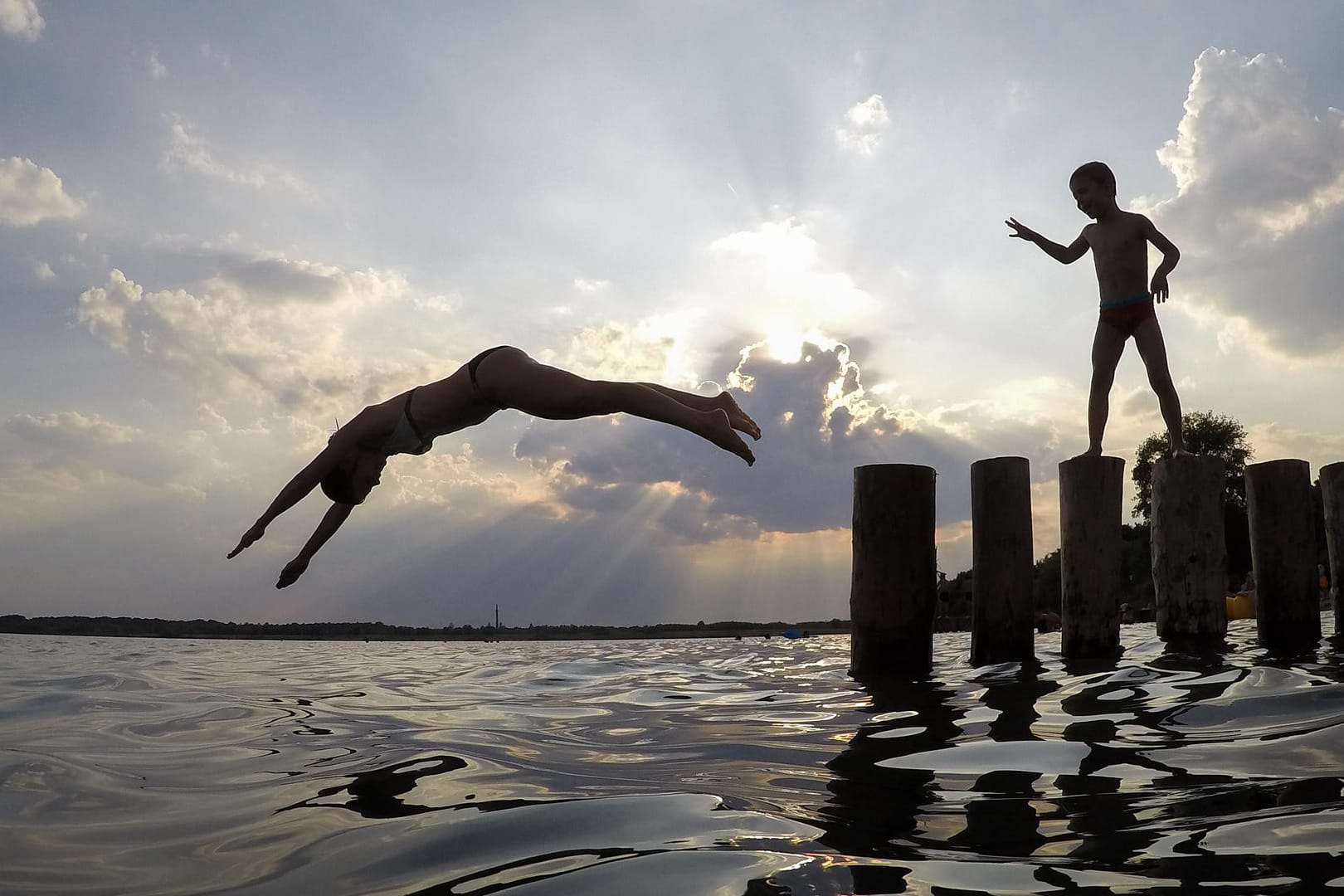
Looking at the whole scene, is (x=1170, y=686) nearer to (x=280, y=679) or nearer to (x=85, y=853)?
(x=85, y=853)

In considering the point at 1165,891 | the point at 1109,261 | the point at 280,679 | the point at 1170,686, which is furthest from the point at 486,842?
the point at 1109,261

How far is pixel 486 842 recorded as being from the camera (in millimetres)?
2533

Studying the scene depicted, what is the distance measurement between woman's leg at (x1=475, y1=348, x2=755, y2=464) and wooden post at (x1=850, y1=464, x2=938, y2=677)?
3.84 feet

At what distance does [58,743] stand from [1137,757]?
189 inches

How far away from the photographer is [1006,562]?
23.4ft

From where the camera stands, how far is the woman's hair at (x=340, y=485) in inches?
304

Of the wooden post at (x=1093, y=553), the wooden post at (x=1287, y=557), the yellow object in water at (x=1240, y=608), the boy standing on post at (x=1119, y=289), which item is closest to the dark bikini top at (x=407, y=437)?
the wooden post at (x=1093, y=553)

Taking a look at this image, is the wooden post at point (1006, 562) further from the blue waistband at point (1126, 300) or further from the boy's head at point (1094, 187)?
the boy's head at point (1094, 187)

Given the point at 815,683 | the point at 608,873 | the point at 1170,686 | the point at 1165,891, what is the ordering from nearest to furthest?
the point at 1165,891, the point at 608,873, the point at 1170,686, the point at 815,683

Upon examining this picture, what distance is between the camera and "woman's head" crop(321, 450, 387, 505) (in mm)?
7719

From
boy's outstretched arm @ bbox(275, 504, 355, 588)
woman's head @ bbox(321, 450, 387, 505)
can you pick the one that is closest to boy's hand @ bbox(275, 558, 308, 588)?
boy's outstretched arm @ bbox(275, 504, 355, 588)

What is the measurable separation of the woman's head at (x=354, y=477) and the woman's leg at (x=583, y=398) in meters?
1.42

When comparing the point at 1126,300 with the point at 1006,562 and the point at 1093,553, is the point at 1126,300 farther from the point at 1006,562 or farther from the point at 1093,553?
the point at 1006,562

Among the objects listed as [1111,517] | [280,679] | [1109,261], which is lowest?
[280,679]
